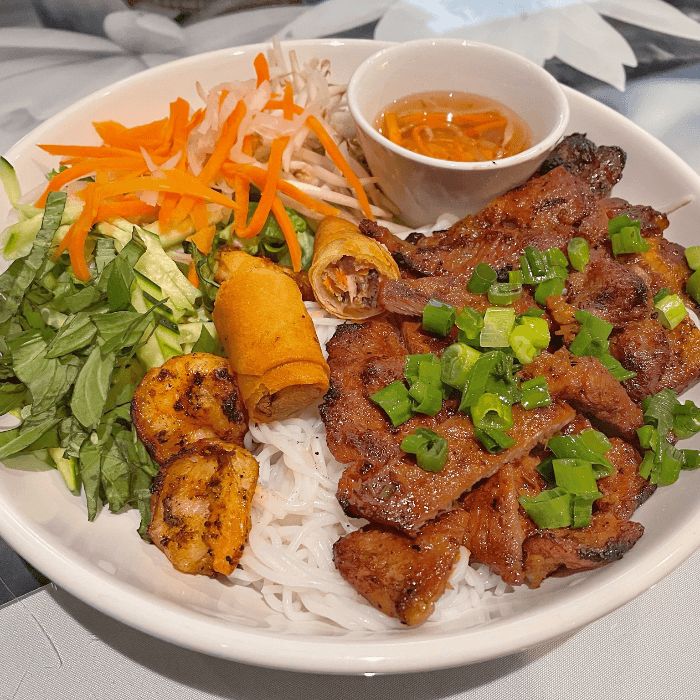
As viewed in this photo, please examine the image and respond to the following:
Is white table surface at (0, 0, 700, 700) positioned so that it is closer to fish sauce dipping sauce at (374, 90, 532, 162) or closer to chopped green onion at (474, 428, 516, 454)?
chopped green onion at (474, 428, 516, 454)

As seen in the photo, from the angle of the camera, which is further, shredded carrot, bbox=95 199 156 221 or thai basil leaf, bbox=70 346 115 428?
shredded carrot, bbox=95 199 156 221

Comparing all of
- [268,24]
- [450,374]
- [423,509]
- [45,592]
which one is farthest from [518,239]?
[268,24]

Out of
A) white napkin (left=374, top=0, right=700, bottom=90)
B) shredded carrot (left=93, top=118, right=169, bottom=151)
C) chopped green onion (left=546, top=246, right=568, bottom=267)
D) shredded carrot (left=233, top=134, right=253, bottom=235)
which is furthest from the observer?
white napkin (left=374, top=0, right=700, bottom=90)

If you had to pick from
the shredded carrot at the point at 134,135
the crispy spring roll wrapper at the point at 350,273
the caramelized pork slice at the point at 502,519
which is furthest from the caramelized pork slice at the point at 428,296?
the shredded carrot at the point at 134,135

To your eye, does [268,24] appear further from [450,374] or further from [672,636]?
[672,636]

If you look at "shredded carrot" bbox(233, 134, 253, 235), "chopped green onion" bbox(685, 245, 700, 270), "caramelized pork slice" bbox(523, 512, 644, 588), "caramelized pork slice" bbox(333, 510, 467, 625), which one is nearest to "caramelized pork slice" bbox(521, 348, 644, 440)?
"caramelized pork slice" bbox(523, 512, 644, 588)

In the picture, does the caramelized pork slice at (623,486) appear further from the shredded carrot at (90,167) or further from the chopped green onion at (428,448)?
the shredded carrot at (90,167)

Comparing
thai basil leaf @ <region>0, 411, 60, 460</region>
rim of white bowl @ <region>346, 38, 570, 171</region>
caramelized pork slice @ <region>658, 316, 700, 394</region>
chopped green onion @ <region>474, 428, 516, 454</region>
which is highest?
rim of white bowl @ <region>346, 38, 570, 171</region>
